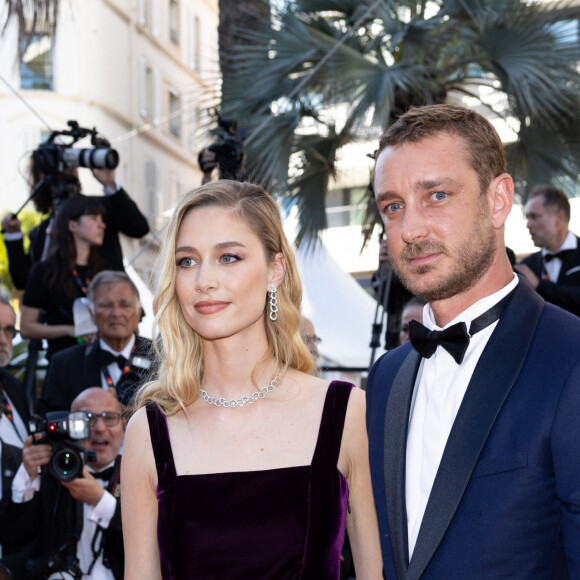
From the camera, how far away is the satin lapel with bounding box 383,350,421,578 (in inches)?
82.2

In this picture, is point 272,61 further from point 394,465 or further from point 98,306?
point 394,465

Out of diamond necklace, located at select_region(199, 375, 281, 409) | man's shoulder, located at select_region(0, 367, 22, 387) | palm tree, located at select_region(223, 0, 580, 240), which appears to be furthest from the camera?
palm tree, located at select_region(223, 0, 580, 240)

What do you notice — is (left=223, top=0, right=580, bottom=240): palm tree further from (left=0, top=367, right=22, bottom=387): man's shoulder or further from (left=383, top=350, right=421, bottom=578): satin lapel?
(left=383, top=350, right=421, bottom=578): satin lapel

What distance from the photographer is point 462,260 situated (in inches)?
82.3

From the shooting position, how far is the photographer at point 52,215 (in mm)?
5762

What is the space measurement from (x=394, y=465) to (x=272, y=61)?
6289 mm

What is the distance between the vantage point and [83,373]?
191 inches

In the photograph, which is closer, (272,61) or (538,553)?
(538,553)

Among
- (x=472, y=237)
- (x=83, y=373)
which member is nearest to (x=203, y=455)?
(x=472, y=237)

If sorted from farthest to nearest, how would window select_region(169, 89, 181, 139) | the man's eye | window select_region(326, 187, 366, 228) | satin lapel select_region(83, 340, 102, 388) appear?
window select_region(169, 89, 181, 139) < window select_region(326, 187, 366, 228) < satin lapel select_region(83, 340, 102, 388) < the man's eye

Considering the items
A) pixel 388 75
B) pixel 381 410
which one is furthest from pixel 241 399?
pixel 388 75

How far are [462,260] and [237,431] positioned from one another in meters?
0.91

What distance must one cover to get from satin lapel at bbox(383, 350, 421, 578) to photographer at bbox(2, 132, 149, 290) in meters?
3.70

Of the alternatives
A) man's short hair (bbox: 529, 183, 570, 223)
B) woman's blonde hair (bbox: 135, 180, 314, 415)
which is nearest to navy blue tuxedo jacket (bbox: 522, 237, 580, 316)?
man's short hair (bbox: 529, 183, 570, 223)
